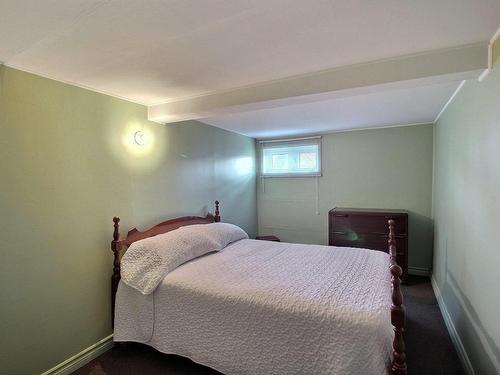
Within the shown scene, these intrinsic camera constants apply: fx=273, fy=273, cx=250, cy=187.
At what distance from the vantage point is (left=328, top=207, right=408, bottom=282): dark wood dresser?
366 centimetres

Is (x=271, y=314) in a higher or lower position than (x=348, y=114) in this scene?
lower

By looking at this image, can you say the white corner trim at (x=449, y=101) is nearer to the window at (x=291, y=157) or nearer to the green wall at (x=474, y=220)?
the green wall at (x=474, y=220)

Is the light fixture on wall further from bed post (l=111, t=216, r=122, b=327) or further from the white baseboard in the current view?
the white baseboard

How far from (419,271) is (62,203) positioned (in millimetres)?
4515

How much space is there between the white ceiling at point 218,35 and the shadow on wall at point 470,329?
1.85m

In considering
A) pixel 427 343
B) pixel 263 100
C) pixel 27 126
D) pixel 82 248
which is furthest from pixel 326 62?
pixel 427 343

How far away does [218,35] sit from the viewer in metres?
1.51

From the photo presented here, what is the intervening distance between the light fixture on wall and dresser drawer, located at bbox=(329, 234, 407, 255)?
285 centimetres

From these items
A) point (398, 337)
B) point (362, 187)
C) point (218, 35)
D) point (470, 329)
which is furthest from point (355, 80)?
point (362, 187)

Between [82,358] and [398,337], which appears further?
[82,358]

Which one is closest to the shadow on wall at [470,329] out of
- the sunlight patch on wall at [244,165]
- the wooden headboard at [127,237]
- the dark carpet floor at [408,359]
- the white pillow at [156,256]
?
the dark carpet floor at [408,359]

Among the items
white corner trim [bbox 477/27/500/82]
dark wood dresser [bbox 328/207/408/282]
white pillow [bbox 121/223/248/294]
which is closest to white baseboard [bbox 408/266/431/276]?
dark wood dresser [bbox 328/207/408/282]

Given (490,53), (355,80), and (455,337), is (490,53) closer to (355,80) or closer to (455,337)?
(355,80)

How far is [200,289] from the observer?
200 cm
